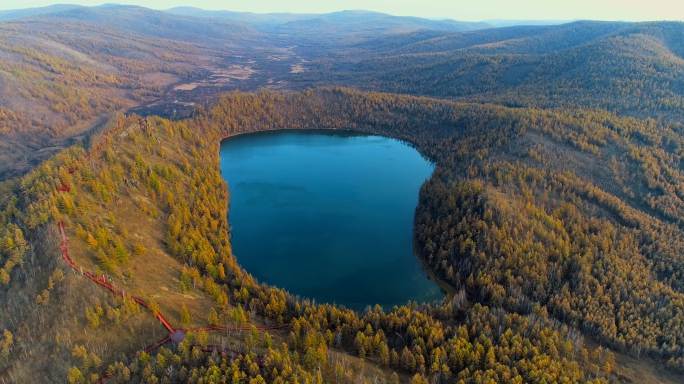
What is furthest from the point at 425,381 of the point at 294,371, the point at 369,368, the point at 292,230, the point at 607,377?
the point at 292,230

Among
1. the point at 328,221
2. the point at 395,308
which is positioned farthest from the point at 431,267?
the point at 328,221

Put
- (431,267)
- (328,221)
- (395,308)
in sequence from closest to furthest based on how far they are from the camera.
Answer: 1. (395,308)
2. (431,267)
3. (328,221)

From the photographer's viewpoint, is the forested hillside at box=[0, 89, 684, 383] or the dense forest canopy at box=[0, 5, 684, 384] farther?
the forested hillside at box=[0, 89, 684, 383]

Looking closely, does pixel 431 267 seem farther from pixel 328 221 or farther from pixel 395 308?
pixel 328 221

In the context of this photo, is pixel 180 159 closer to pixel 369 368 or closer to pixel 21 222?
pixel 21 222

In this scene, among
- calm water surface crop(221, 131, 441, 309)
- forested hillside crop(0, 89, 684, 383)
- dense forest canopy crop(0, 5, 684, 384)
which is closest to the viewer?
dense forest canopy crop(0, 5, 684, 384)
